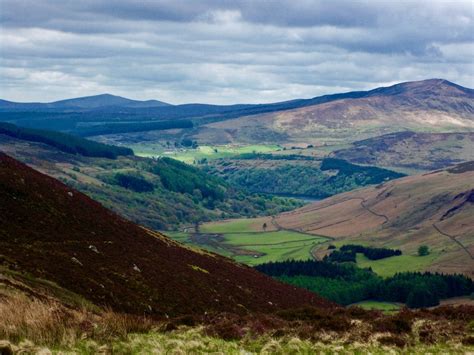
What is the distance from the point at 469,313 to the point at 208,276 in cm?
4398

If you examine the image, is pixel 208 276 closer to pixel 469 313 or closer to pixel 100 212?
pixel 100 212

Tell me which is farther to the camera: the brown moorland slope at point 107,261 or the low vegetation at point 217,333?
the brown moorland slope at point 107,261

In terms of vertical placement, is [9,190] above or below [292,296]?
above

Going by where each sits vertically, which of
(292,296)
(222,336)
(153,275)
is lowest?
(292,296)

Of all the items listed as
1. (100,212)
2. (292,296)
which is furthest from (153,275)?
(292,296)

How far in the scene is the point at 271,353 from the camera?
28422 mm

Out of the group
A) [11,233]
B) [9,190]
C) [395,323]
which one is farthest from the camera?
[9,190]

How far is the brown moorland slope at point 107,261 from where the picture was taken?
5656 cm

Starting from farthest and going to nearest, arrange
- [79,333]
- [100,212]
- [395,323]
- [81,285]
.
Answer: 1. [100,212]
2. [81,285]
3. [395,323]
4. [79,333]

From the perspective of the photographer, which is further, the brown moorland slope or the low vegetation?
the brown moorland slope

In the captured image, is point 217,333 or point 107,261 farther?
point 107,261

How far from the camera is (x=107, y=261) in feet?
220

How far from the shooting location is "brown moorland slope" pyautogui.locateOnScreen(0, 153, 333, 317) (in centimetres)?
5656

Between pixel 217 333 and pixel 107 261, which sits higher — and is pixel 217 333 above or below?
above
